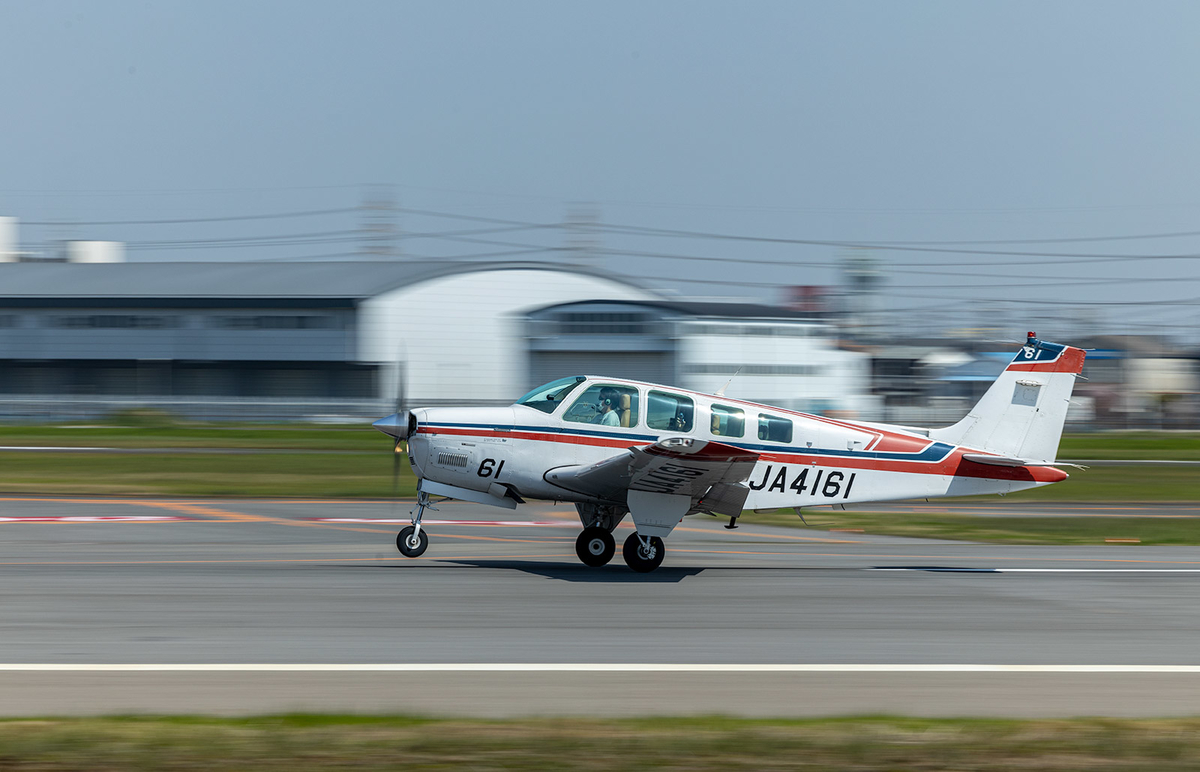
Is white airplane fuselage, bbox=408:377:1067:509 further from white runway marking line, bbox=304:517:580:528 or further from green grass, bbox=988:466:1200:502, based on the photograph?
green grass, bbox=988:466:1200:502

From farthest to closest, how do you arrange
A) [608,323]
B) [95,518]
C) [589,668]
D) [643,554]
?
[608,323], [95,518], [643,554], [589,668]

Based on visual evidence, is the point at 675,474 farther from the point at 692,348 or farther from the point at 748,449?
the point at 692,348

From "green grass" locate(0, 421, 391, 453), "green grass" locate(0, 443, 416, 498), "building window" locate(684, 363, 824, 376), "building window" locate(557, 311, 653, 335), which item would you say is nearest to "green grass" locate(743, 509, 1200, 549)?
"green grass" locate(0, 443, 416, 498)

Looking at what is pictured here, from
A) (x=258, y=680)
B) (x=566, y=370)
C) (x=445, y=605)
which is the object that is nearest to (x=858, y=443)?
(x=445, y=605)

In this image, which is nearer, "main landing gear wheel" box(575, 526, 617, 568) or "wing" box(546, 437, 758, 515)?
"wing" box(546, 437, 758, 515)

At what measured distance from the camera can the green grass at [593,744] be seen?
580 centimetres

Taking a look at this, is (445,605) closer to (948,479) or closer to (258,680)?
(258,680)

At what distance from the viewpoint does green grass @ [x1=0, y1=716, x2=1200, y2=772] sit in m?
5.80

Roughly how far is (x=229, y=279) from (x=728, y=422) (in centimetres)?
5355

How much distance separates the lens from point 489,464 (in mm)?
12742

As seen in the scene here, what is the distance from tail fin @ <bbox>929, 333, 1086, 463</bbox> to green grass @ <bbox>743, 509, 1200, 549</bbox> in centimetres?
359

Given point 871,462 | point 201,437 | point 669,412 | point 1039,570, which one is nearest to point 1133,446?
point 1039,570

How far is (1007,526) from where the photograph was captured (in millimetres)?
19188

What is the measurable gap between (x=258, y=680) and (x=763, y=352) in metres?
52.4
